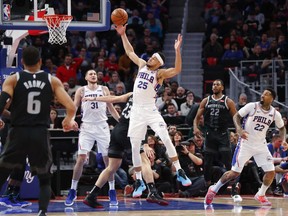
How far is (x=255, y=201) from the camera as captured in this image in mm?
15281

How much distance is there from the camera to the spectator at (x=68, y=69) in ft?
68.9

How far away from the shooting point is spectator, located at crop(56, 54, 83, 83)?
68.9 feet

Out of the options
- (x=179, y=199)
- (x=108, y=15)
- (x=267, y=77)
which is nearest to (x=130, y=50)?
(x=108, y=15)

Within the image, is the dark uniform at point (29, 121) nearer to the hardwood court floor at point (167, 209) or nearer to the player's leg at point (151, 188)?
the hardwood court floor at point (167, 209)

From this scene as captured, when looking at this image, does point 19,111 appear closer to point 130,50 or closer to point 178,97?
point 130,50

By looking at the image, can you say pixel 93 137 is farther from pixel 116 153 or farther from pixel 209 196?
pixel 209 196

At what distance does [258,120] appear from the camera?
14367 mm

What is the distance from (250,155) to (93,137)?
2759 millimetres

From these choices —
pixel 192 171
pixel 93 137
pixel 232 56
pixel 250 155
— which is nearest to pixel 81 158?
pixel 93 137

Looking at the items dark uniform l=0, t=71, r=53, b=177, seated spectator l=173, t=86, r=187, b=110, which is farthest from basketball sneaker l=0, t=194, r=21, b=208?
seated spectator l=173, t=86, r=187, b=110

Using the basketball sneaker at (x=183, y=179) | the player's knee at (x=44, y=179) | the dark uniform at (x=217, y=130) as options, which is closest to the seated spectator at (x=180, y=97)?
the dark uniform at (x=217, y=130)

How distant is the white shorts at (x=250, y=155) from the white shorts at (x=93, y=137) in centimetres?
227

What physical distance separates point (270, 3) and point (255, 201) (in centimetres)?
1138

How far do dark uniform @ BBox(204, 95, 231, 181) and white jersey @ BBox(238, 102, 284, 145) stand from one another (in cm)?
112
